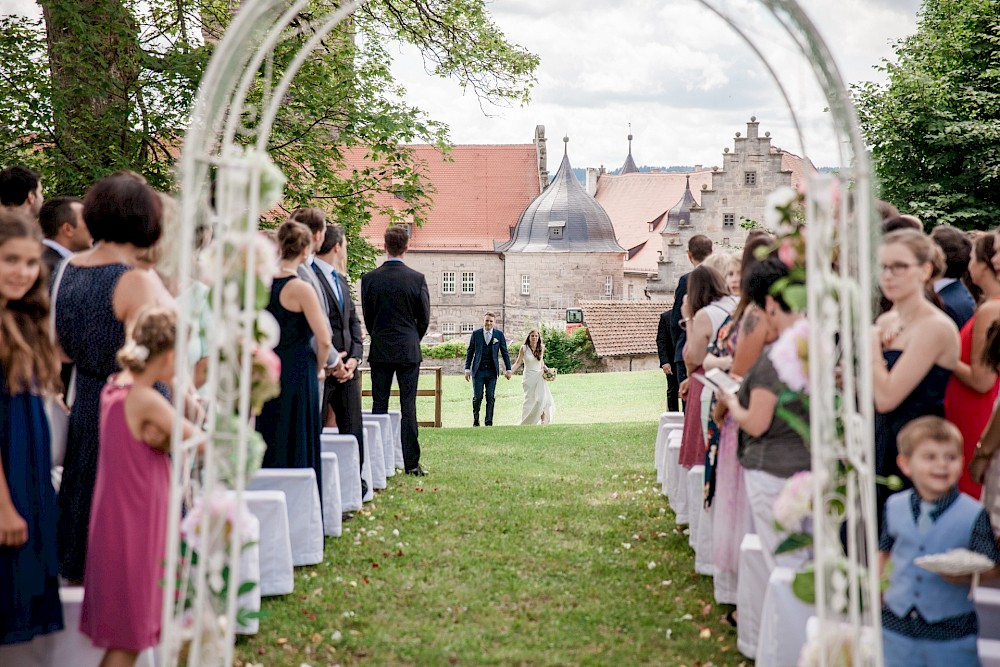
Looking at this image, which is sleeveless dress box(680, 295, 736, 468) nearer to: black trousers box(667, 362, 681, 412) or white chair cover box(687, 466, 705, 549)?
white chair cover box(687, 466, 705, 549)

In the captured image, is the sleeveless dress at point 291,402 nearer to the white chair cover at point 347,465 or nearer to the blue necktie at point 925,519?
the white chair cover at point 347,465

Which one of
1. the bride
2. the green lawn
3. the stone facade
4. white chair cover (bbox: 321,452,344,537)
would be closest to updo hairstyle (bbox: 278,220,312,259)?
white chair cover (bbox: 321,452,344,537)

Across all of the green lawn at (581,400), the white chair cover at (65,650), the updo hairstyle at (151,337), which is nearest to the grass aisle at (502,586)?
the white chair cover at (65,650)

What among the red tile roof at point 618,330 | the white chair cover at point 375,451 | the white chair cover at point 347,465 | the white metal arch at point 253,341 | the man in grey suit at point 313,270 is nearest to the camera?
the white metal arch at point 253,341

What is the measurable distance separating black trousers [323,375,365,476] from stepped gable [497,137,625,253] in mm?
45220

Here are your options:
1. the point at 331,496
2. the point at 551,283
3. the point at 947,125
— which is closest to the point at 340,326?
the point at 331,496

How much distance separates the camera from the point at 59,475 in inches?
168

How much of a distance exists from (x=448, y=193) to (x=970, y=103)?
37805mm

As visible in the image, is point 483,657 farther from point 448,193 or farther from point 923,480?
point 448,193

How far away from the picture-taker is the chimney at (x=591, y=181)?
7175 cm

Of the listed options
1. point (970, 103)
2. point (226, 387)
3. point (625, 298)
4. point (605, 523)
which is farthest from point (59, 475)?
point (625, 298)

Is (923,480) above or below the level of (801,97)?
below

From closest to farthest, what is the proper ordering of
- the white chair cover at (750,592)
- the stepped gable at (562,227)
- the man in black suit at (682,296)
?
the white chair cover at (750,592) < the man in black suit at (682,296) < the stepped gable at (562,227)

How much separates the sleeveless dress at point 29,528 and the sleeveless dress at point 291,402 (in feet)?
6.86
